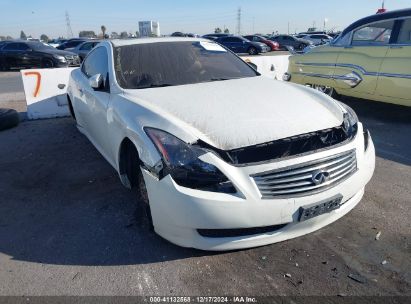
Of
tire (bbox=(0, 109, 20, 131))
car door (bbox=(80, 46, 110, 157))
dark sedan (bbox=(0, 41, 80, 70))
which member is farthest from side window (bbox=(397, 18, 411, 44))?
dark sedan (bbox=(0, 41, 80, 70))

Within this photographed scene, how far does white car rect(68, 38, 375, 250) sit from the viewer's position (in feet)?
7.59

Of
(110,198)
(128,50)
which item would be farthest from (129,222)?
(128,50)

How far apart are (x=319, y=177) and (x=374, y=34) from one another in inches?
184

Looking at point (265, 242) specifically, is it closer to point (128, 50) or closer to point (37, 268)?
point (37, 268)

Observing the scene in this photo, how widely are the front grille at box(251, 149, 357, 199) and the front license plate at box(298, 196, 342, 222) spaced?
0.10 metres

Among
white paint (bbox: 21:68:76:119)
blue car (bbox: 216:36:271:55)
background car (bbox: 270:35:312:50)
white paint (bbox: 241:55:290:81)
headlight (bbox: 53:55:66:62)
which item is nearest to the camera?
white paint (bbox: 21:68:76:119)

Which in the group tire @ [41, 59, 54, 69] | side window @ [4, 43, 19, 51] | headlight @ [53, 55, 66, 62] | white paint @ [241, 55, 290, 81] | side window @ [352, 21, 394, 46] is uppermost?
side window @ [352, 21, 394, 46]

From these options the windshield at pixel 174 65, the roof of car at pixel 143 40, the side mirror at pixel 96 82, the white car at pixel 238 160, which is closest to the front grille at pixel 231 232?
the white car at pixel 238 160

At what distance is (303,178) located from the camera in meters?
2.42

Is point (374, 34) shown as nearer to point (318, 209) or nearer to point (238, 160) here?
point (318, 209)

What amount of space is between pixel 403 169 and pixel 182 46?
9.50 feet

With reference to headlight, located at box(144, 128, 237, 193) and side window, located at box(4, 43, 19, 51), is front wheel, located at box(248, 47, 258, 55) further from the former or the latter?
headlight, located at box(144, 128, 237, 193)

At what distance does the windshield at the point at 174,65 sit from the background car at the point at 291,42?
2820 cm

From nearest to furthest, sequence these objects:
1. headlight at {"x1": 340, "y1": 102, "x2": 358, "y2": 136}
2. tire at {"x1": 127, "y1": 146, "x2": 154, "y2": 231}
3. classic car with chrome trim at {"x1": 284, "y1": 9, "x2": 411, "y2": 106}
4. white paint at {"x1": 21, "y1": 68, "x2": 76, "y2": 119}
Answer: headlight at {"x1": 340, "y1": 102, "x2": 358, "y2": 136}
tire at {"x1": 127, "y1": 146, "x2": 154, "y2": 231}
classic car with chrome trim at {"x1": 284, "y1": 9, "x2": 411, "y2": 106}
white paint at {"x1": 21, "y1": 68, "x2": 76, "y2": 119}
